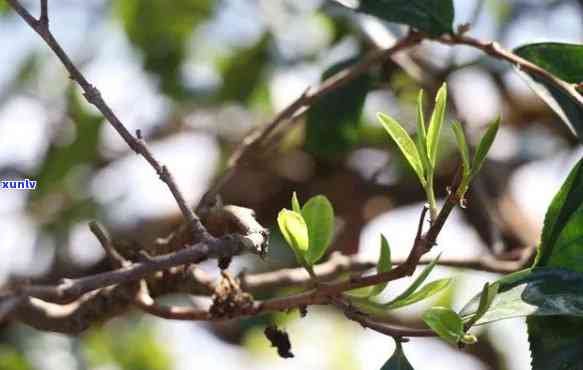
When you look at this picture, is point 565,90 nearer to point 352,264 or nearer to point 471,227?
point 352,264

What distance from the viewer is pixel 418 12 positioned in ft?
2.75

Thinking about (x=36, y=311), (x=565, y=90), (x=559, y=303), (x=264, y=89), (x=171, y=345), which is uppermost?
(x=264, y=89)

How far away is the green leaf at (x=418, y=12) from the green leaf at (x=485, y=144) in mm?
261

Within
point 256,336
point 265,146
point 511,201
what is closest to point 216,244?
point 265,146

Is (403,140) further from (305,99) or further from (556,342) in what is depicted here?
(305,99)

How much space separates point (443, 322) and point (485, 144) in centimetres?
11

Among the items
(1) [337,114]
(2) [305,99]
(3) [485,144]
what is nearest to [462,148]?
(3) [485,144]

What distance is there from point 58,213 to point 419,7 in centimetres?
92

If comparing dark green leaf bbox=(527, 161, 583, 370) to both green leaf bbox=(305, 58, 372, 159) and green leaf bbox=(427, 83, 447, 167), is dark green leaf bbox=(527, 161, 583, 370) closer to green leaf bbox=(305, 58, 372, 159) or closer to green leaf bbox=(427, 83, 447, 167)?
green leaf bbox=(427, 83, 447, 167)

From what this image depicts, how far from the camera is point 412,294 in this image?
657 mm

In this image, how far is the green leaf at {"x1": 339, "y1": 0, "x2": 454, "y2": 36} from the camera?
83 centimetres

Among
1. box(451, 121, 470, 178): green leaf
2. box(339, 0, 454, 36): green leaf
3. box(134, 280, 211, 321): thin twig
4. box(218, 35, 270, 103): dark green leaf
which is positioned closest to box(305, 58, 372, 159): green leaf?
box(339, 0, 454, 36): green leaf

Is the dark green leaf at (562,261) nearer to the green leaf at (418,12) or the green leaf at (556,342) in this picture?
the green leaf at (556,342)

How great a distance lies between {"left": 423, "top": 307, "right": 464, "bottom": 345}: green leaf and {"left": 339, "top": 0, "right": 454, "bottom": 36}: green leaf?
11.7 inches
